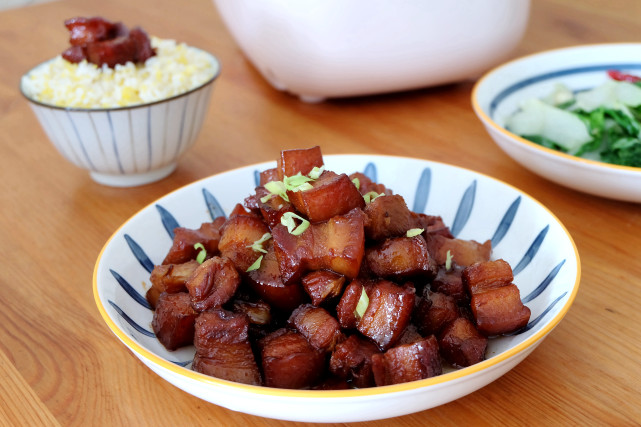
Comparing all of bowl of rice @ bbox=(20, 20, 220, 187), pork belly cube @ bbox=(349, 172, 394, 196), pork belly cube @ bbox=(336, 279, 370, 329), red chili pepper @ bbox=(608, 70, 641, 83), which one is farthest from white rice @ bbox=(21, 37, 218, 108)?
red chili pepper @ bbox=(608, 70, 641, 83)

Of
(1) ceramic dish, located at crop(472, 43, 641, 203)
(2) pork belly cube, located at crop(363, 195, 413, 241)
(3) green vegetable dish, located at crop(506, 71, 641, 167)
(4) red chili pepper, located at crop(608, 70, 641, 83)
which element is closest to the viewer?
(2) pork belly cube, located at crop(363, 195, 413, 241)

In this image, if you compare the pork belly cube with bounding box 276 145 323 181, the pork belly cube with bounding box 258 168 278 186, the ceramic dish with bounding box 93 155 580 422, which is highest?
the pork belly cube with bounding box 276 145 323 181

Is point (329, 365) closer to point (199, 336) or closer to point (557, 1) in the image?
point (199, 336)

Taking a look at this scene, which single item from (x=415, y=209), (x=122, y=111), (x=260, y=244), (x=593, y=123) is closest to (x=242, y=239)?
(x=260, y=244)

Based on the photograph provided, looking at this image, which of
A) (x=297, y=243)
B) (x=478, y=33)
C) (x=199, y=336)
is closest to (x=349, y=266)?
(x=297, y=243)

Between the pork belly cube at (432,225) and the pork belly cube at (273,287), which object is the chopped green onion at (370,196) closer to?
the pork belly cube at (432,225)

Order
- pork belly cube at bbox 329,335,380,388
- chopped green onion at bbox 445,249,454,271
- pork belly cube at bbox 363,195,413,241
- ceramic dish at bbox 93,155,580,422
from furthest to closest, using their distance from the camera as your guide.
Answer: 1. chopped green onion at bbox 445,249,454,271
2. pork belly cube at bbox 363,195,413,241
3. pork belly cube at bbox 329,335,380,388
4. ceramic dish at bbox 93,155,580,422

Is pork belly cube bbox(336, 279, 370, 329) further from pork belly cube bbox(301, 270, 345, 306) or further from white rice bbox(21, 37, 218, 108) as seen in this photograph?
white rice bbox(21, 37, 218, 108)
